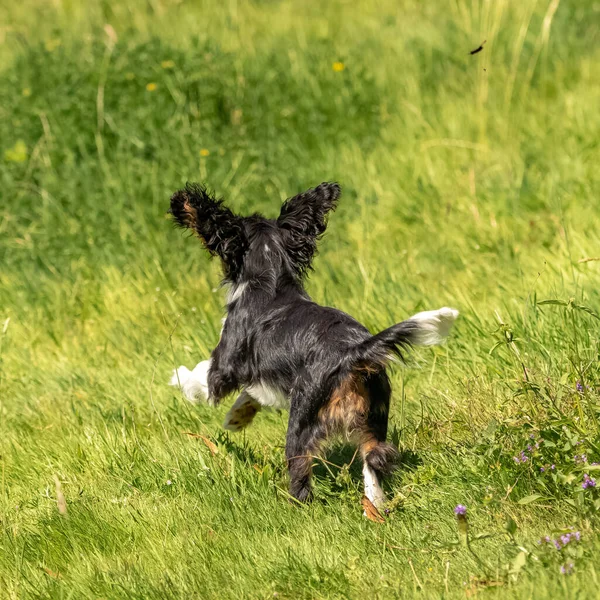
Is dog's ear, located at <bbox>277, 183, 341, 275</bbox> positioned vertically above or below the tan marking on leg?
above


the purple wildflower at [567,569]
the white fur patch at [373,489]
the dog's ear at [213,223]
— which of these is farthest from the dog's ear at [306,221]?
the purple wildflower at [567,569]

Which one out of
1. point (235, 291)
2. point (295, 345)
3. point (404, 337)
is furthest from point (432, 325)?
point (235, 291)

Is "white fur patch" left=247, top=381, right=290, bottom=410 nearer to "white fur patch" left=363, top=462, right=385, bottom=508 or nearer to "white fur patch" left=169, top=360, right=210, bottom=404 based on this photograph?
"white fur patch" left=169, top=360, right=210, bottom=404

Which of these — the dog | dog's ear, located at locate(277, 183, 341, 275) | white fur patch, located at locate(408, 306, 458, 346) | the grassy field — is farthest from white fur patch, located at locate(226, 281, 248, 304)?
white fur patch, located at locate(408, 306, 458, 346)

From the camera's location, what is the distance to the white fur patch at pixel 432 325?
3484 mm

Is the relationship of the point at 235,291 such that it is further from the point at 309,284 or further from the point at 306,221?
the point at 309,284

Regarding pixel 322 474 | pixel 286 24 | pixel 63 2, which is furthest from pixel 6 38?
pixel 322 474

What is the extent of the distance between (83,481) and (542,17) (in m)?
6.35

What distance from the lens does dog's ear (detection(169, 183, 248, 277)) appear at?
4117mm

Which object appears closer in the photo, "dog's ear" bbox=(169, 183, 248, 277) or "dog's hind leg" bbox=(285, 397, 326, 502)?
"dog's hind leg" bbox=(285, 397, 326, 502)

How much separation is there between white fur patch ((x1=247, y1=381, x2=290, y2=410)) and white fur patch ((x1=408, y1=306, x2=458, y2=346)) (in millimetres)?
697

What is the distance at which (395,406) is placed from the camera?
185 inches

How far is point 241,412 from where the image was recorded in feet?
14.0

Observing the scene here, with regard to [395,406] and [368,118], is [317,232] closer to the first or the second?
[395,406]
